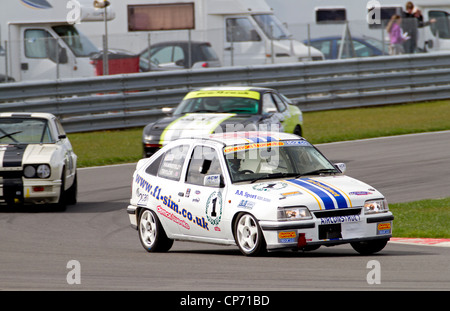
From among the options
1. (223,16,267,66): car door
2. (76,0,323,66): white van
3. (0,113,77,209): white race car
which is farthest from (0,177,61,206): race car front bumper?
(76,0,323,66): white van

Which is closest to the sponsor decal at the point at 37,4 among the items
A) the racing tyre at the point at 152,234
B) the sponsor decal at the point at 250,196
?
the racing tyre at the point at 152,234

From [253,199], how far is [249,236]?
0.36 m

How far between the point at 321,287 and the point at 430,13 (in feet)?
95.0

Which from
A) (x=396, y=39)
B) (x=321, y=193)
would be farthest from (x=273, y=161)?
(x=396, y=39)

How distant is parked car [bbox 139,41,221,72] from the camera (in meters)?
27.2

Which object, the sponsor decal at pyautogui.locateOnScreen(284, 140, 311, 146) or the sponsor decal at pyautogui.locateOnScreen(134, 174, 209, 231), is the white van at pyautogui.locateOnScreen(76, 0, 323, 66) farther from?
the sponsor decal at pyautogui.locateOnScreen(284, 140, 311, 146)

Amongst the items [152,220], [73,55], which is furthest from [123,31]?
[152,220]

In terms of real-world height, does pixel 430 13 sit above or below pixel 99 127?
above

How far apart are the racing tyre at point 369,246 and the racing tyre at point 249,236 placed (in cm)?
107

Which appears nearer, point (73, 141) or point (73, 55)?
point (73, 141)
